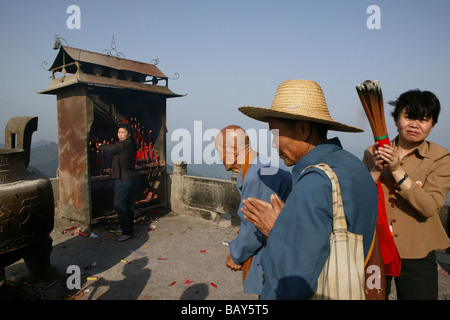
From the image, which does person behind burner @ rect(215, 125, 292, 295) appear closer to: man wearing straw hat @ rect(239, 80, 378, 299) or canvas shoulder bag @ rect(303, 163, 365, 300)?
man wearing straw hat @ rect(239, 80, 378, 299)

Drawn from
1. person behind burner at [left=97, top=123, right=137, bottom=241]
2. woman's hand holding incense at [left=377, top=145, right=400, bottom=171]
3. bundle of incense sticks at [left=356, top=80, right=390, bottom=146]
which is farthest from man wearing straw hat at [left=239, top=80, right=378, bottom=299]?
person behind burner at [left=97, top=123, right=137, bottom=241]

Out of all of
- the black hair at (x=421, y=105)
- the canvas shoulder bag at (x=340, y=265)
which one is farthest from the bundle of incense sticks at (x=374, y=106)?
the canvas shoulder bag at (x=340, y=265)

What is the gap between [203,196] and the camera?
8.77 m

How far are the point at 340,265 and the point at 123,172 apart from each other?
6.38 m

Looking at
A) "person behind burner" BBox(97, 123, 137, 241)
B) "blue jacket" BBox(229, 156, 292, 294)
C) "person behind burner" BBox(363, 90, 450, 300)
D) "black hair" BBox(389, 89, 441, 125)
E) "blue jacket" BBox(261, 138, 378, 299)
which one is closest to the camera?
"blue jacket" BBox(261, 138, 378, 299)

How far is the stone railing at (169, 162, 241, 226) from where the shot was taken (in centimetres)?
815

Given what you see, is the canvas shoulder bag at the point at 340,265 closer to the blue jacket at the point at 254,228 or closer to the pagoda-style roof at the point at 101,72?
the blue jacket at the point at 254,228

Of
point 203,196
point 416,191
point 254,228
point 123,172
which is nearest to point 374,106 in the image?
point 416,191

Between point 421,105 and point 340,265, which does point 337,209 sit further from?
point 421,105

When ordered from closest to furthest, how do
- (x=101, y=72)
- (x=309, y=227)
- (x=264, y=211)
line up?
(x=309, y=227)
(x=264, y=211)
(x=101, y=72)

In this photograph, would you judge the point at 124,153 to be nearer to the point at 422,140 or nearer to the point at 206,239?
the point at 206,239

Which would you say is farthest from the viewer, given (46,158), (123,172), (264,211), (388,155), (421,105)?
(46,158)

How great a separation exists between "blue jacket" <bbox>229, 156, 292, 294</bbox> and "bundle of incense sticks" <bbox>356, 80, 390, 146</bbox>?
3.32ft
